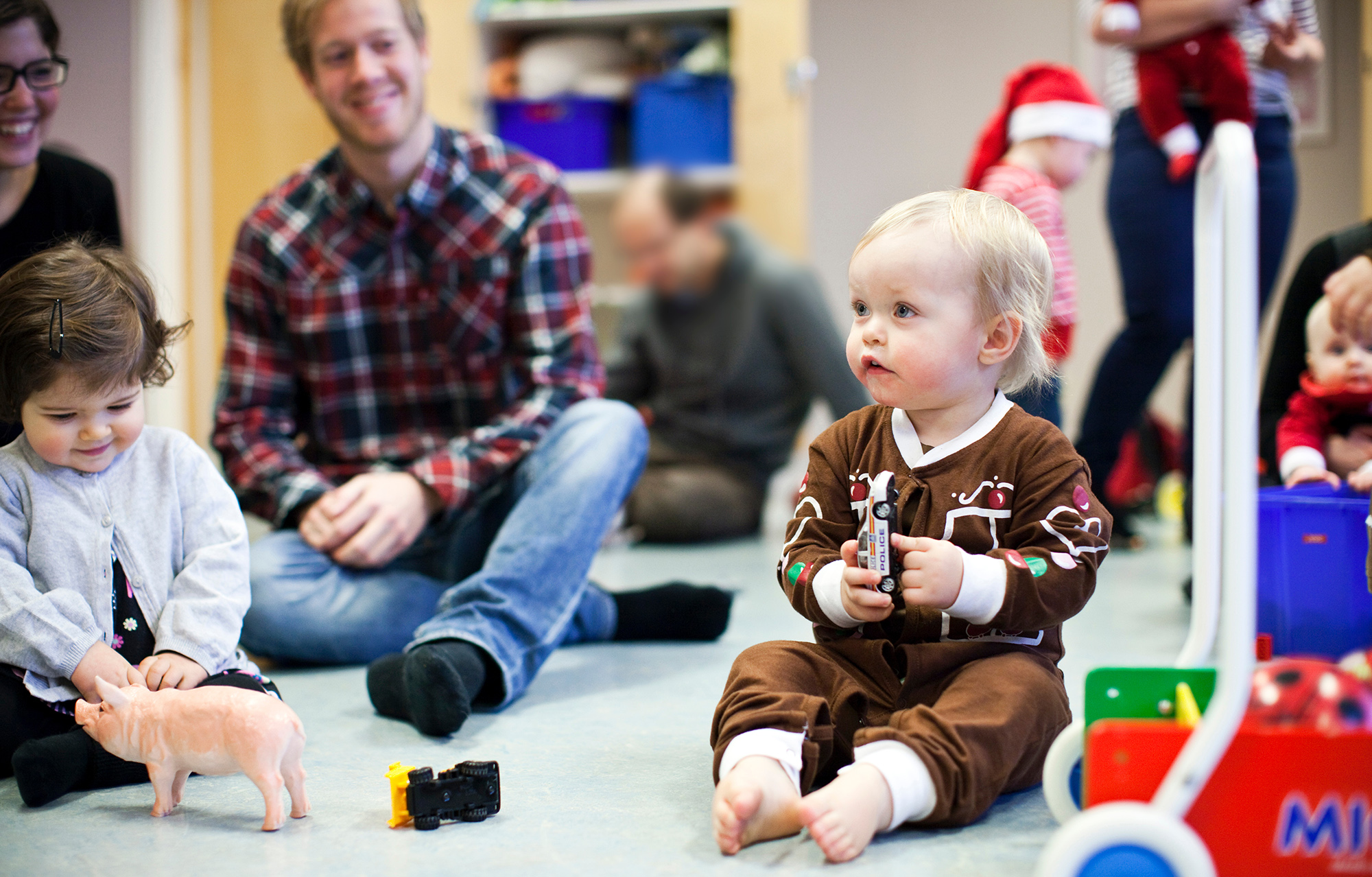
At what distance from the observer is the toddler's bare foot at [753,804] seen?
30.3 inches

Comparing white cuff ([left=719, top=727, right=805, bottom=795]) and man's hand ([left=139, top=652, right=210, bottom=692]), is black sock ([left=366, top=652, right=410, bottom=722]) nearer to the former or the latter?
man's hand ([left=139, top=652, right=210, bottom=692])

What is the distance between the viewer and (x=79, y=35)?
1.26 metres

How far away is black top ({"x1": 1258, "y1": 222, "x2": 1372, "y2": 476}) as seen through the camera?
1333mm

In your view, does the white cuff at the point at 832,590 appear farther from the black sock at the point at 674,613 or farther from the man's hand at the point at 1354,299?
the man's hand at the point at 1354,299

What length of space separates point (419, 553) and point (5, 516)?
1.78ft

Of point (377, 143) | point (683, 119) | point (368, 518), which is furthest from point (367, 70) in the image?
point (683, 119)

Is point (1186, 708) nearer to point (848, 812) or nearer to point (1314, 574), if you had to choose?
point (848, 812)

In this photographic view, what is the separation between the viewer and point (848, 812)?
29.5 inches

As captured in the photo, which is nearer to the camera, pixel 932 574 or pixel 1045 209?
pixel 932 574

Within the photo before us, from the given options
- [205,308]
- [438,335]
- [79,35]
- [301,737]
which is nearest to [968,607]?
[301,737]

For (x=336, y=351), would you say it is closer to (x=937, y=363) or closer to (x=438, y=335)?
(x=438, y=335)

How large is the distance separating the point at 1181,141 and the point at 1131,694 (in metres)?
1.22

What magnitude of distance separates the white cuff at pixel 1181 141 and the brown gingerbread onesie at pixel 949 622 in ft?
3.30

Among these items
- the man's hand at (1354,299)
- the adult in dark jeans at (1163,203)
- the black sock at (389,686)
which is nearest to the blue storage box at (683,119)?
the adult in dark jeans at (1163,203)
